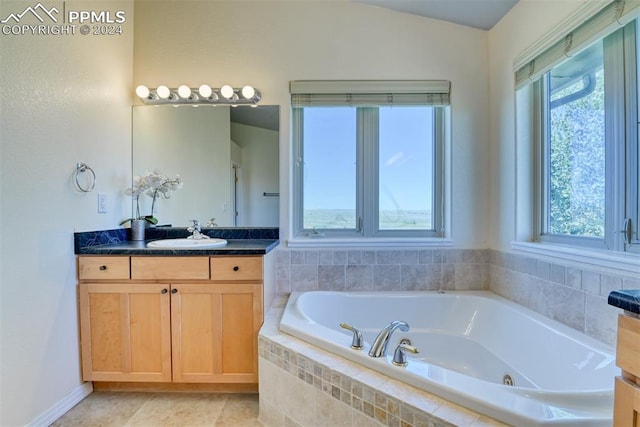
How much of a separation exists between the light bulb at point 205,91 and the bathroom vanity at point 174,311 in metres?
1.18

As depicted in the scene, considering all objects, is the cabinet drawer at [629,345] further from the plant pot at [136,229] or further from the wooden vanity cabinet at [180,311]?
the plant pot at [136,229]

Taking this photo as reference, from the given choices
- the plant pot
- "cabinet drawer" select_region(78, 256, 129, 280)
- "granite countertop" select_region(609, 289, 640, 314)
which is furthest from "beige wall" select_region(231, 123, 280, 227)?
"granite countertop" select_region(609, 289, 640, 314)

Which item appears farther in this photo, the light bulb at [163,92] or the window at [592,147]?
the light bulb at [163,92]

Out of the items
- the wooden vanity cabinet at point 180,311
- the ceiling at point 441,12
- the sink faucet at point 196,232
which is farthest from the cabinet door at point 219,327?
the ceiling at point 441,12

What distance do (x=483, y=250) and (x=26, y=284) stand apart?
9.07ft

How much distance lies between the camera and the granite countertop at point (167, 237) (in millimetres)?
1726

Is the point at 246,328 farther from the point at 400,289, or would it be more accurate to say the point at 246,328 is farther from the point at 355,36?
the point at 355,36

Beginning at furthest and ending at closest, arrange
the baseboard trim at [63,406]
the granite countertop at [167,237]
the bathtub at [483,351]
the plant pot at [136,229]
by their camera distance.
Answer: the plant pot at [136,229], the granite countertop at [167,237], the baseboard trim at [63,406], the bathtub at [483,351]

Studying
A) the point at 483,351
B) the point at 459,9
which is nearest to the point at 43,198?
the point at 483,351

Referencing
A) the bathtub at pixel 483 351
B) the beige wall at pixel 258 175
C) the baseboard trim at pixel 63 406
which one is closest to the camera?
the bathtub at pixel 483 351

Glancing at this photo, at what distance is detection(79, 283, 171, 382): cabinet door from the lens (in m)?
1.74

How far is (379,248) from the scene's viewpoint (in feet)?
7.39

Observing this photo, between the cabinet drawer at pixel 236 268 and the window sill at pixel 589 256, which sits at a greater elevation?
the window sill at pixel 589 256

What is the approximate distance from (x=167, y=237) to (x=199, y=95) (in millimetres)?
1106
